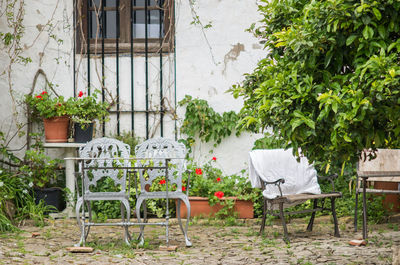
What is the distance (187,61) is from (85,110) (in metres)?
1.49

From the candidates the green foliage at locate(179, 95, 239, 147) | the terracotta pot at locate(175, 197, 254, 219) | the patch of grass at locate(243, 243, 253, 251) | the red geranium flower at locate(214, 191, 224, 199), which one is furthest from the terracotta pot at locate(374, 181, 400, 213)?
the patch of grass at locate(243, 243, 253, 251)

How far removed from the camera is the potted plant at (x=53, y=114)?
6.62 metres

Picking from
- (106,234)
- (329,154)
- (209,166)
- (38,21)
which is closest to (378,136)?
(329,154)

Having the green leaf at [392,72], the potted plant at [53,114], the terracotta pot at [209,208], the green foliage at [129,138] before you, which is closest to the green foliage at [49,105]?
the potted plant at [53,114]

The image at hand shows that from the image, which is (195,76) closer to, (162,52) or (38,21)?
(162,52)

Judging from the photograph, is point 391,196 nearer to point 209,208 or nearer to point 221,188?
point 221,188

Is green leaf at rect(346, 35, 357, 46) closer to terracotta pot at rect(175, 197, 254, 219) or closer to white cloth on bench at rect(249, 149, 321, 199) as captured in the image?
white cloth on bench at rect(249, 149, 321, 199)

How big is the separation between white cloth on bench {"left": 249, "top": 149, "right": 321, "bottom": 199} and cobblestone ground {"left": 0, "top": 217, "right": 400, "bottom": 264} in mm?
433

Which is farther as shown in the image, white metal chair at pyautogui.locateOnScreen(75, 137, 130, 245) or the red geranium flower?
the red geranium flower

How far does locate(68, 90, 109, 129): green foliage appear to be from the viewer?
21.8 ft

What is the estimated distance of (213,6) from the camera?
7246 mm

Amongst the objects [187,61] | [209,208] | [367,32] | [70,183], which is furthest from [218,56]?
[367,32]

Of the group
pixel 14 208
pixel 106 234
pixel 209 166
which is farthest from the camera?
pixel 209 166

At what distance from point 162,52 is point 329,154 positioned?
4409 millimetres
